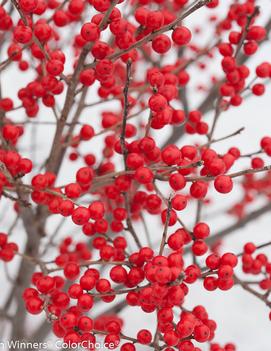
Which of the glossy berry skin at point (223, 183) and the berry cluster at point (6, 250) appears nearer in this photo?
the glossy berry skin at point (223, 183)

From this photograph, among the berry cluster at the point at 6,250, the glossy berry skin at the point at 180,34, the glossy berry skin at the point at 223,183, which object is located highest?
the glossy berry skin at the point at 180,34

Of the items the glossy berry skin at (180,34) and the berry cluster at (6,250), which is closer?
the glossy berry skin at (180,34)

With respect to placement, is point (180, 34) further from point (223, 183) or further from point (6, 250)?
point (6, 250)

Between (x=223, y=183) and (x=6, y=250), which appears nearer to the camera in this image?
(x=223, y=183)

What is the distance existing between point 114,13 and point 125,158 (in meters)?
0.17

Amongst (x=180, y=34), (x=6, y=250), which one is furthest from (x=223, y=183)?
(x=6, y=250)

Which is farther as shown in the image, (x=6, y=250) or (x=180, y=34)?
(x=6, y=250)

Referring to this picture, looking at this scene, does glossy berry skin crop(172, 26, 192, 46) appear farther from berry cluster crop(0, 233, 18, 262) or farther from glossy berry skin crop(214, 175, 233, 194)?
berry cluster crop(0, 233, 18, 262)

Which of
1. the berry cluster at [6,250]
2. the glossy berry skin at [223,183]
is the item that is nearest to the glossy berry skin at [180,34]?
the glossy berry skin at [223,183]

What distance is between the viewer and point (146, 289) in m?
0.48

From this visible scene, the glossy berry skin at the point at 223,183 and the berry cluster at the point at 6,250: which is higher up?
the berry cluster at the point at 6,250

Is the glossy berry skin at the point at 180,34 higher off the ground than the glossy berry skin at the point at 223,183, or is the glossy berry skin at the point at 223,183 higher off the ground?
the glossy berry skin at the point at 180,34

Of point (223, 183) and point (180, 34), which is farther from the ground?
point (180, 34)

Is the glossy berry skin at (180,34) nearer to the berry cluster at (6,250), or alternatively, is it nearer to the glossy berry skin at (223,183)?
the glossy berry skin at (223,183)
